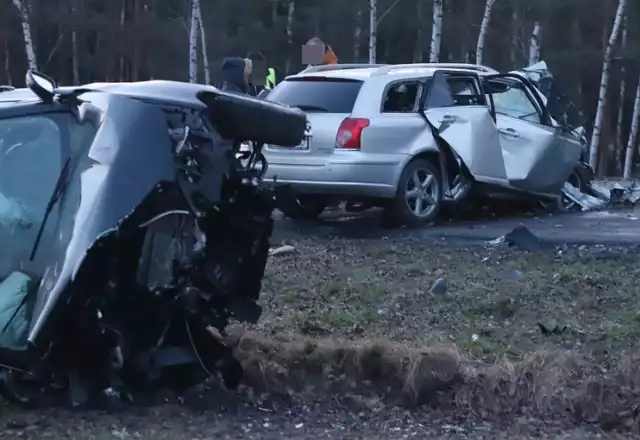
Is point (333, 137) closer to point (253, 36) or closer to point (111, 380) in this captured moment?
point (111, 380)

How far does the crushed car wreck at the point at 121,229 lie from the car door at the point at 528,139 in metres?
6.91

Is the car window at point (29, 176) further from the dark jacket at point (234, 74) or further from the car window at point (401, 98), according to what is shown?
the dark jacket at point (234, 74)

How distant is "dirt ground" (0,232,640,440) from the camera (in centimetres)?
492

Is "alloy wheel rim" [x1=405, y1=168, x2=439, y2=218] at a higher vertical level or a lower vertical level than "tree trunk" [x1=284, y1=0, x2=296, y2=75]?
lower

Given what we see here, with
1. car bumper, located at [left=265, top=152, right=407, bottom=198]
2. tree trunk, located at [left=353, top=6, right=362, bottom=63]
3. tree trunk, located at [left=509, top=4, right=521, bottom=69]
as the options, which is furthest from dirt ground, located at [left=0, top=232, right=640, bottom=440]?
tree trunk, located at [left=353, top=6, right=362, bottom=63]

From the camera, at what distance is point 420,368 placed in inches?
213

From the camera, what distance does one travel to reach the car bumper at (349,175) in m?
10.5

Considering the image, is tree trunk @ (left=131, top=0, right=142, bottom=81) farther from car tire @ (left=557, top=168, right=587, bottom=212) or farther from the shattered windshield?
the shattered windshield

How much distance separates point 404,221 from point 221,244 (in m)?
5.68

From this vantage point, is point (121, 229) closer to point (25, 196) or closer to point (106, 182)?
point (106, 182)

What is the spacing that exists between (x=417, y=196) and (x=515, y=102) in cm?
221

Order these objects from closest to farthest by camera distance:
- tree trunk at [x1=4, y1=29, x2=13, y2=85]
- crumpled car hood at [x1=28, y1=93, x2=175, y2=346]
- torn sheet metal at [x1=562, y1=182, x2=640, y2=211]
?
crumpled car hood at [x1=28, y1=93, x2=175, y2=346]
torn sheet metal at [x1=562, y1=182, x2=640, y2=211]
tree trunk at [x1=4, y1=29, x2=13, y2=85]

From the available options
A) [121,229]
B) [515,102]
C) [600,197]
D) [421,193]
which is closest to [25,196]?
[121,229]

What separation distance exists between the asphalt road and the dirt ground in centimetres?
226
